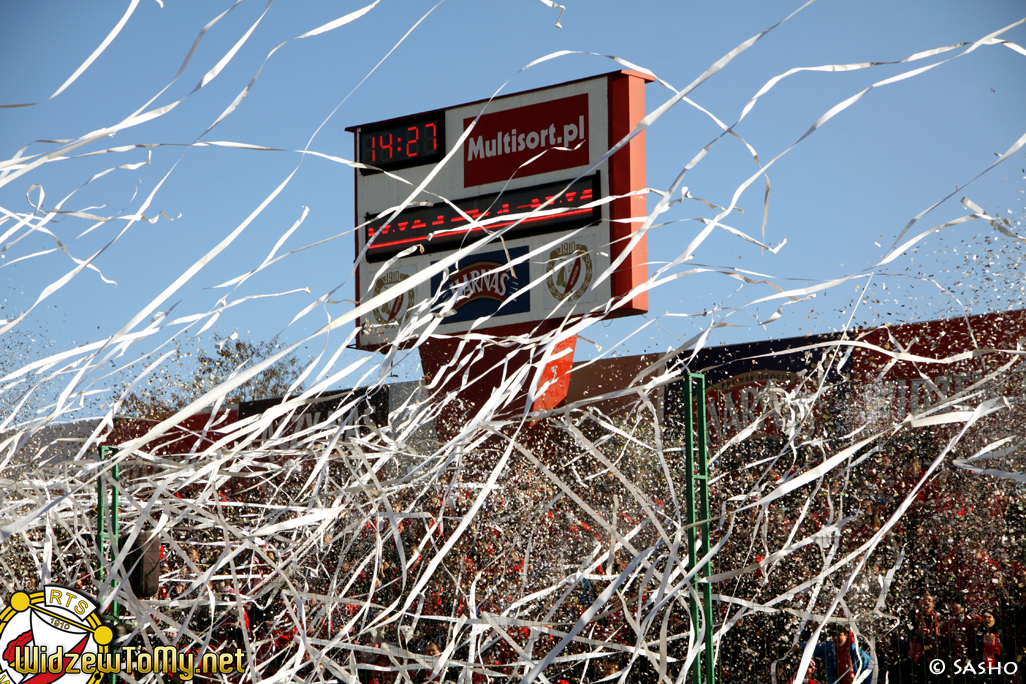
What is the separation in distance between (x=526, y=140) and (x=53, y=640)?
28.8ft

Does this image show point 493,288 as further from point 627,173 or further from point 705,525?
point 705,525

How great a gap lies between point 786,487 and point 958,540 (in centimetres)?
806

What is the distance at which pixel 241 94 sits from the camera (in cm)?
166

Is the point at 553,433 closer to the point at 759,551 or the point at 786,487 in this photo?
the point at 759,551

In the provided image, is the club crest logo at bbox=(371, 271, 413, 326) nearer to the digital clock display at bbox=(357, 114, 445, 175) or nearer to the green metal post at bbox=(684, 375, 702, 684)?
the digital clock display at bbox=(357, 114, 445, 175)

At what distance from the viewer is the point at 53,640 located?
290cm

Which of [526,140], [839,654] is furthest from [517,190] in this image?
[839,654]

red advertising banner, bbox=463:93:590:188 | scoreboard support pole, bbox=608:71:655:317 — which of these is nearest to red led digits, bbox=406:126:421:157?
red advertising banner, bbox=463:93:590:188

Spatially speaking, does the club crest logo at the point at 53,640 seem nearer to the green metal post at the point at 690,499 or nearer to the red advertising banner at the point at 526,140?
the green metal post at the point at 690,499

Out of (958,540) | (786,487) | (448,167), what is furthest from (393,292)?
(448,167)

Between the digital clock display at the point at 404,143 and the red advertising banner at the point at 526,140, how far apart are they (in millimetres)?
554

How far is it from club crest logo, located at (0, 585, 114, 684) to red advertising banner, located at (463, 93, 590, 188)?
8218mm

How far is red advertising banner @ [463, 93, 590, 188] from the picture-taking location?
10406mm

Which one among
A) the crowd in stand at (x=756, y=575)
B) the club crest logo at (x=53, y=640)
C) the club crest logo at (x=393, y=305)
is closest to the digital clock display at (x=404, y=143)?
the club crest logo at (x=393, y=305)
